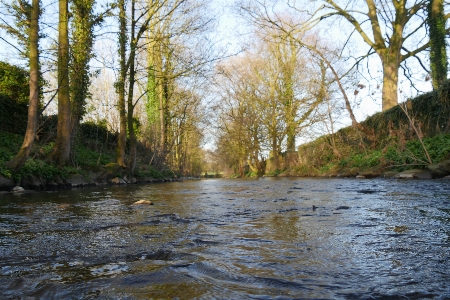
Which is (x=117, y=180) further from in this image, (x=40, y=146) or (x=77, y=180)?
(x=40, y=146)

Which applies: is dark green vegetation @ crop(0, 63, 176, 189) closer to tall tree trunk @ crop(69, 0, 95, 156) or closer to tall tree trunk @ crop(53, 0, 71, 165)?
tall tree trunk @ crop(53, 0, 71, 165)

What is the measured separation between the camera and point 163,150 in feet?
70.2

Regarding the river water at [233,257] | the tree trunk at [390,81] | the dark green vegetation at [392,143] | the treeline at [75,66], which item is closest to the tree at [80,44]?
the treeline at [75,66]

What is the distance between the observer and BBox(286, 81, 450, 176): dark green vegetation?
32.1 ft

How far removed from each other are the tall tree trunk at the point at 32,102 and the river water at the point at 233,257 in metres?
5.41

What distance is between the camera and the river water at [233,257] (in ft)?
4.83

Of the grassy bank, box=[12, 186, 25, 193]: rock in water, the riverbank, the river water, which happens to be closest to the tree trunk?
the riverbank

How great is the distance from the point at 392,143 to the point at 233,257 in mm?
11506

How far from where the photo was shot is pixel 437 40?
571 inches

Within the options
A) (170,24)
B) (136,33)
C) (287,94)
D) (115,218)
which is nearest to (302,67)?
(287,94)

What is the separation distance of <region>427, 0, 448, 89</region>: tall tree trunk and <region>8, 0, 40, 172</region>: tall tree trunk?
48.0ft

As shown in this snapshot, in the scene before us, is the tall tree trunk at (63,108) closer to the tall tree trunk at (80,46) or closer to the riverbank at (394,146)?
the tall tree trunk at (80,46)

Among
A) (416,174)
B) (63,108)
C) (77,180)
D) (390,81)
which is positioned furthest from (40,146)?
(390,81)

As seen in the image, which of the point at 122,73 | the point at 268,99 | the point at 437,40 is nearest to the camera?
the point at 122,73
